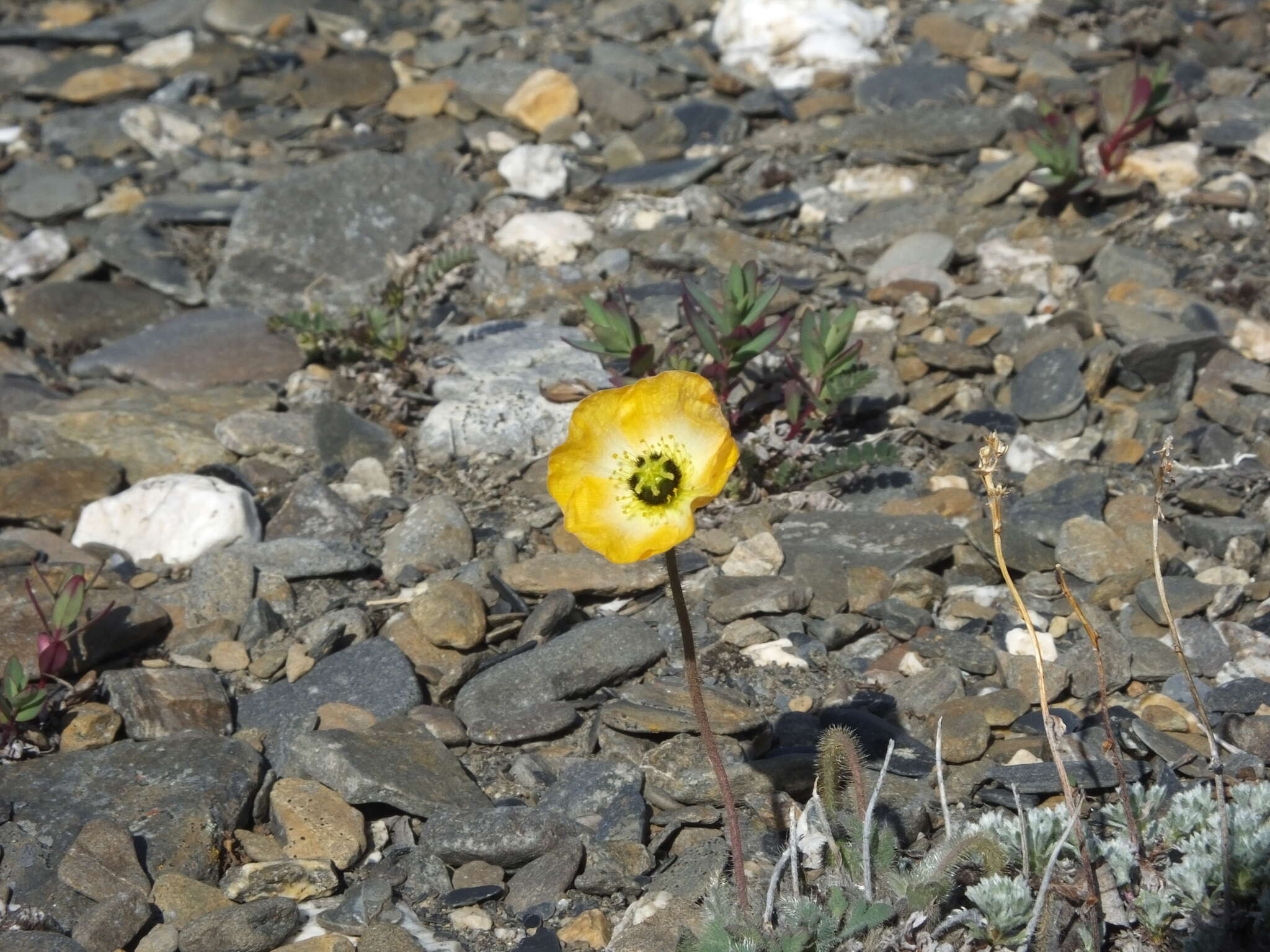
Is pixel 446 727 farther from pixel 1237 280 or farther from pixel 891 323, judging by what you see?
pixel 1237 280

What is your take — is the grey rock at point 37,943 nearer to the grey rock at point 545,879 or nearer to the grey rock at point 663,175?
the grey rock at point 545,879

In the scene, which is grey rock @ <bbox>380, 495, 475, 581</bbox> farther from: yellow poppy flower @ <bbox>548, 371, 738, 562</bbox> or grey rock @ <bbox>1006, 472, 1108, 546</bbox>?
yellow poppy flower @ <bbox>548, 371, 738, 562</bbox>

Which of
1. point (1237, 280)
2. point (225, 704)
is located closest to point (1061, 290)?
point (1237, 280)

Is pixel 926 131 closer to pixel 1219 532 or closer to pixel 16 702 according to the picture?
pixel 1219 532

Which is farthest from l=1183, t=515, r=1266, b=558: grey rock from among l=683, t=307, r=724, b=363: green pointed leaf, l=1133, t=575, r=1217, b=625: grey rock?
l=683, t=307, r=724, b=363: green pointed leaf

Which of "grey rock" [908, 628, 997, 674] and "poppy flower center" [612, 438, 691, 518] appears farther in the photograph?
"grey rock" [908, 628, 997, 674]

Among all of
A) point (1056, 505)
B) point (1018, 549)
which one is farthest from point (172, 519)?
point (1056, 505)
